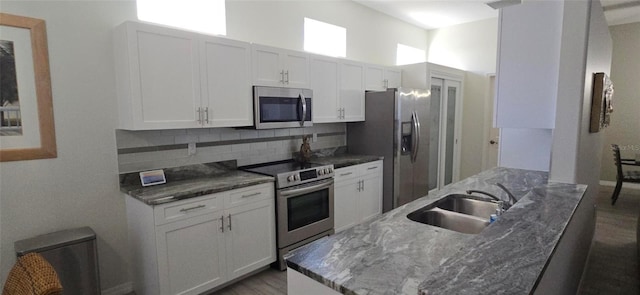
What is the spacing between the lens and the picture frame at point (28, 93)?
2.12 metres

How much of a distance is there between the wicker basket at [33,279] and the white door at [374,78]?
3.70m

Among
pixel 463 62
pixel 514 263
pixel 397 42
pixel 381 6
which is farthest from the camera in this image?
pixel 463 62

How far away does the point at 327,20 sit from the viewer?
4199 mm

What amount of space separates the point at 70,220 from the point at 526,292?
2.86 m

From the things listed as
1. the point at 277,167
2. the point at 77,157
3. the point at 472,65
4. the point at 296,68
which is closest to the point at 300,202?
the point at 277,167

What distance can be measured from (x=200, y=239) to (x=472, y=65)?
524 cm

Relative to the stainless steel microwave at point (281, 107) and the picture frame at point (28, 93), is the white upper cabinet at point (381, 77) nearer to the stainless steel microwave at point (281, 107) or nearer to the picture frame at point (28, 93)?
the stainless steel microwave at point (281, 107)

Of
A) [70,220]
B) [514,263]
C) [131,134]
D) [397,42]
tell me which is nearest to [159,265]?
[70,220]

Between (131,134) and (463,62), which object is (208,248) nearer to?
(131,134)

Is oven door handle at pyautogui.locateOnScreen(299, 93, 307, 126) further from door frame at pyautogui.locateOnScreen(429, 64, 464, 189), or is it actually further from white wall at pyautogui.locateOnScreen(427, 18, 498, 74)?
white wall at pyautogui.locateOnScreen(427, 18, 498, 74)

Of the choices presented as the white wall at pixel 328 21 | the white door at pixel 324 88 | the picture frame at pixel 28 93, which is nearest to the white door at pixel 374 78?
the white wall at pixel 328 21

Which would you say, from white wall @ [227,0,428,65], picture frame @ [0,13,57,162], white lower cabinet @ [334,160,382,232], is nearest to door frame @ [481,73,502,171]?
white wall @ [227,0,428,65]

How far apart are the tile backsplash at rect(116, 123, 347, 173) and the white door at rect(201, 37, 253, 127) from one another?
1.13ft

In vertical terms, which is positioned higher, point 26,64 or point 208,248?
point 26,64
